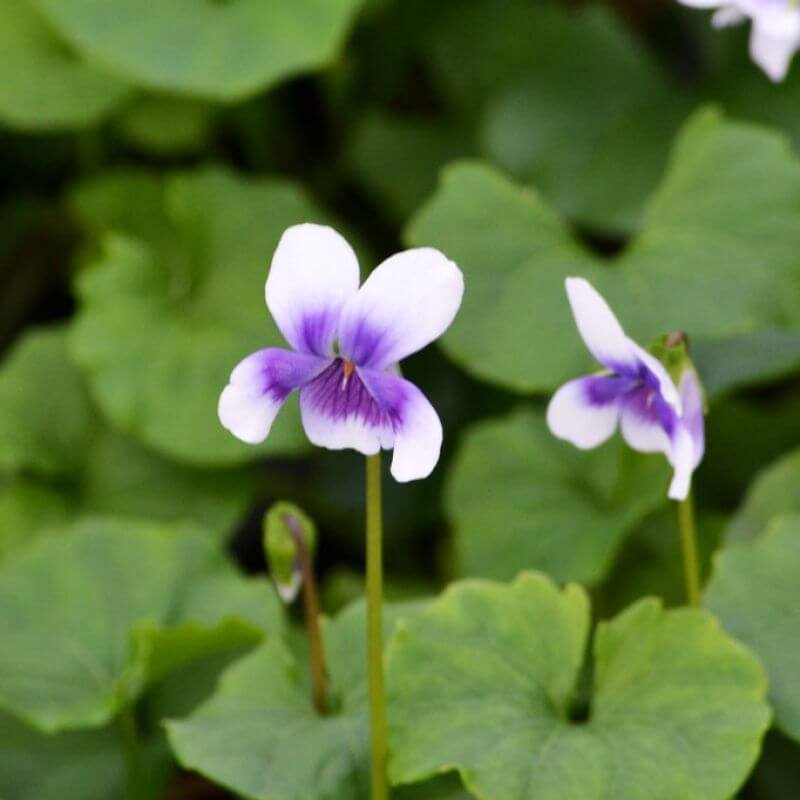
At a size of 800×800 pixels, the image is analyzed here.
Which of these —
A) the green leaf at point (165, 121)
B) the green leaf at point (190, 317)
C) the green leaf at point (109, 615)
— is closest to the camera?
the green leaf at point (109, 615)

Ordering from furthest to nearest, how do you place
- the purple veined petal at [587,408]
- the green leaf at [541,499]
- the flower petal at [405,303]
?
the green leaf at [541,499], the purple veined petal at [587,408], the flower petal at [405,303]

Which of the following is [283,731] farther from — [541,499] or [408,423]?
[541,499]

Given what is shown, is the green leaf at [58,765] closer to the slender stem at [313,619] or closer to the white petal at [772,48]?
the slender stem at [313,619]

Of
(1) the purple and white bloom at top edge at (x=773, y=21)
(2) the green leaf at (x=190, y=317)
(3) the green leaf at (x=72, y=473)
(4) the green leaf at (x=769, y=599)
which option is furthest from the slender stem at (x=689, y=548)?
(3) the green leaf at (x=72, y=473)

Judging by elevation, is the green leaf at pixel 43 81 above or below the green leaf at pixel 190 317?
above

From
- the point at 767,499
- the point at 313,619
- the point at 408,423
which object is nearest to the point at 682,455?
the point at 408,423

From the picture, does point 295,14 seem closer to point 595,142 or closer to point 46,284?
point 595,142

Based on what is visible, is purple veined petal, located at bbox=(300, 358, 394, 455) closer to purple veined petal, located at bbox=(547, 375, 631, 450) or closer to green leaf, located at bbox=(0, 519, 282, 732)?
purple veined petal, located at bbox=(547, 375, 631, 450)
